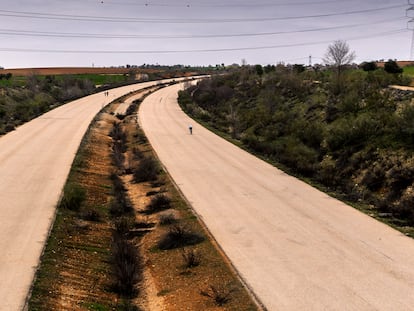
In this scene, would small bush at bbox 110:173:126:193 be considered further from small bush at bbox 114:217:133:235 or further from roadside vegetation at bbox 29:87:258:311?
small bush at bbox 114:217:133:235

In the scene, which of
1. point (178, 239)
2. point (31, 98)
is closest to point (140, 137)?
point (178, 239)

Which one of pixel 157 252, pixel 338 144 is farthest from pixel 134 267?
pixel 338 144

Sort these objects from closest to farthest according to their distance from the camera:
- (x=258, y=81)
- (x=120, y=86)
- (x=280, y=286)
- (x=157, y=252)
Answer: (x=280, y=286) < (x=157, y=252) < (x=258, y=81) < (x=120, y=86)

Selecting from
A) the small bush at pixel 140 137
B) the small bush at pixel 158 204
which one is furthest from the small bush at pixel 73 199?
the small bush at pixel 140 137

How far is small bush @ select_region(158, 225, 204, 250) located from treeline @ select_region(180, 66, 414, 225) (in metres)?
9.07

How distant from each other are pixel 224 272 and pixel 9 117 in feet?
157

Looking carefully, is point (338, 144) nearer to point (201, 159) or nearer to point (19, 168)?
point (201, 159)

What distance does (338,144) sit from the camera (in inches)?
1187

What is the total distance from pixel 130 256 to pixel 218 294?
4401 millimetres

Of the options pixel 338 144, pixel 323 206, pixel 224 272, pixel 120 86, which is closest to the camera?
pixel 224 272

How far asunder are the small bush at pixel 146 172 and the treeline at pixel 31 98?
70.7ft

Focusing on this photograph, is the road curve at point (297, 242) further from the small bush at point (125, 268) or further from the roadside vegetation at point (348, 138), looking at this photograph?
the small bush at point (125, 268)

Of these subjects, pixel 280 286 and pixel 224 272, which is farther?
pixel 224 272

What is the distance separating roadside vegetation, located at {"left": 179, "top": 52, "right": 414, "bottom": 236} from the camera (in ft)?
74.6
